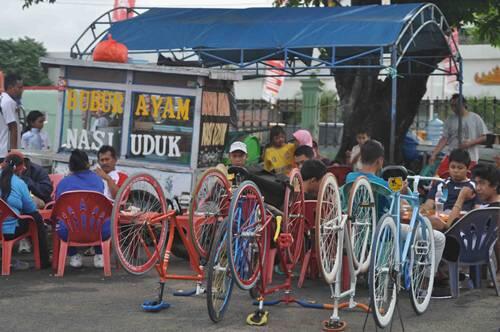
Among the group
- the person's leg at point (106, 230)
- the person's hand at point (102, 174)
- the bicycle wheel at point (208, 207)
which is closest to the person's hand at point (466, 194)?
the bicycle wheel at point (208, 207)

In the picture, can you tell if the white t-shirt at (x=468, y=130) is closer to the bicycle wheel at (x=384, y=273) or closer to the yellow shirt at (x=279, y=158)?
the yellow shirt at (x=279, y=158)

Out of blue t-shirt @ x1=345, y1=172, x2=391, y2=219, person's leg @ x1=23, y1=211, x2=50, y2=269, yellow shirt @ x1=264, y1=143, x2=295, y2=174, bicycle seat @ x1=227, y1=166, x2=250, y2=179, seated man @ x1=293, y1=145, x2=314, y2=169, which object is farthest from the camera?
yellow shirt @ x1=264, y1=143, x2=295, y2=174

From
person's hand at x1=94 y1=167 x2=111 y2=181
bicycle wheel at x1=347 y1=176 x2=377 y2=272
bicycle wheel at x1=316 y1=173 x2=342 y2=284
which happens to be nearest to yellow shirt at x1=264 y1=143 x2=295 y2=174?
person's hand at x1=94 y1=167 x2=111 y2=181

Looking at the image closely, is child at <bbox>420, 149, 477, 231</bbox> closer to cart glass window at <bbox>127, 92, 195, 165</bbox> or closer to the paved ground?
A: the paved ground

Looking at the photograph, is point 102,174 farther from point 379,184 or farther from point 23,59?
point 23,59

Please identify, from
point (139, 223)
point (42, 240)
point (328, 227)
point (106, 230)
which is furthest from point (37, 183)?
point (328, 227)

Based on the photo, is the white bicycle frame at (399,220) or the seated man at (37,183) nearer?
the white bicycle frame at (399,220)

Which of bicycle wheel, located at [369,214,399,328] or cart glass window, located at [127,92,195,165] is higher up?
cart glass window, located at [127,92,195,165]

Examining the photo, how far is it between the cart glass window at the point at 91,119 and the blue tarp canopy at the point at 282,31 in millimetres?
2630

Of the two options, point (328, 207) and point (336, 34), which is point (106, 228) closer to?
point (328, 207)

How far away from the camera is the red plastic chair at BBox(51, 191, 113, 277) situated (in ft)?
27.2

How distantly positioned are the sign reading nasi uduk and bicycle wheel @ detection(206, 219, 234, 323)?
3.89 meters

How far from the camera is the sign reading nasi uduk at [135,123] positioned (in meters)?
10.2

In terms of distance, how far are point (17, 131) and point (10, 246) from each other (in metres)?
2.35
